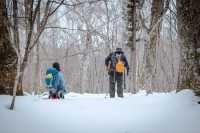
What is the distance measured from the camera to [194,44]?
14.8ft

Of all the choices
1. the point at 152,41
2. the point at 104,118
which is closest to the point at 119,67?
the point at 152,41

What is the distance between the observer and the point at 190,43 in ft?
15.2

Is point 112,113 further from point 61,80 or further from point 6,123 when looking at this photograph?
point 61,80

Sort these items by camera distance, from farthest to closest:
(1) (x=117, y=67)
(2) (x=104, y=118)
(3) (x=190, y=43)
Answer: (1) (x=117, y=67) → (2) (x=104, y=118) → (3) (x=190, y=43)

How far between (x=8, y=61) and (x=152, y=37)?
5976 mm

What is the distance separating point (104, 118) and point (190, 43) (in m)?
1.87

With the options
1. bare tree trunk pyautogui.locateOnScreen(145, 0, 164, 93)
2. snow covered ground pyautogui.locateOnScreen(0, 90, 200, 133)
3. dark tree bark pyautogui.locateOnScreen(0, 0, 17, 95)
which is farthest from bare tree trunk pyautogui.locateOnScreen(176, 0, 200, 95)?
bare tree trunk pyautogui.locateOnScreen(145, 0, 164, 93)

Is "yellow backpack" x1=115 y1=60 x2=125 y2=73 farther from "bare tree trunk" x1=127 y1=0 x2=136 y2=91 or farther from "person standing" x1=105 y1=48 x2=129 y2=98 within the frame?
"bare tree trunk" x1=127 y1=0 x2=136 y2=91

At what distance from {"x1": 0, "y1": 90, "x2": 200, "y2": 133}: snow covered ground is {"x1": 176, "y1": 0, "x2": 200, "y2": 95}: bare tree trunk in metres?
0.25

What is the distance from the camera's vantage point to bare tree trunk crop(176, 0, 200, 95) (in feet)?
14.6

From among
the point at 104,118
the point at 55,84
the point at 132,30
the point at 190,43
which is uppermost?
the point at 132,30

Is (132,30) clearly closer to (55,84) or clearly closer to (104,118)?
(55,84)

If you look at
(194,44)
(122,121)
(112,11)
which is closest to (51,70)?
(122,121)

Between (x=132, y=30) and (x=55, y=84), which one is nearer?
(x=55, y=84)
